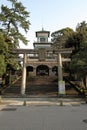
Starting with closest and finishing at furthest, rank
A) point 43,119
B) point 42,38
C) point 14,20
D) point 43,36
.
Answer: point 43,119
point 14,20
point 42,38
point 43,36

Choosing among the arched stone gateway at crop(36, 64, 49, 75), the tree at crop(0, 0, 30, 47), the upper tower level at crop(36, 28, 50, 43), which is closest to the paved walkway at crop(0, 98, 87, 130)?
the tree at crop(0, 0, 30, 47)

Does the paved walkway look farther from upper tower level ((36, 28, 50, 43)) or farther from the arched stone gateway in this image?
upper tower level ((36, 28, 50, 43))

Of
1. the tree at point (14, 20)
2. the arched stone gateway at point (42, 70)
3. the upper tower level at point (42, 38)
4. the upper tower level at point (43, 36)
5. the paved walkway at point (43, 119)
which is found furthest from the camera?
the upper tower level at point (43, 36)

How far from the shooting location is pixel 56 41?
7562cm

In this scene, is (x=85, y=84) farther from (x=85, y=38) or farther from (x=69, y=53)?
(x=85, y=38)

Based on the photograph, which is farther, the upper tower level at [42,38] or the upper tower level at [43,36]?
the upper tower level at [43,36]

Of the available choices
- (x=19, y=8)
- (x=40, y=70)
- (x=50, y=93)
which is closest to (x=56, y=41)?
(x=40, y=70)

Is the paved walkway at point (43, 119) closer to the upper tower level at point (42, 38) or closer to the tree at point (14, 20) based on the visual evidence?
the tree at point (14, 20)

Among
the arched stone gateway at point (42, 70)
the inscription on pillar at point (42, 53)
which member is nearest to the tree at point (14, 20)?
the inscription on pillar at point (42, 53)

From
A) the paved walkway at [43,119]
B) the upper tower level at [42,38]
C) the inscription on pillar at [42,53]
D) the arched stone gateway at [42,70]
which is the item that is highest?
the upper tower level at [42,38]

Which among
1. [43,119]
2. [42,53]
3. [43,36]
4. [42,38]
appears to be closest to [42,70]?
[42,38]

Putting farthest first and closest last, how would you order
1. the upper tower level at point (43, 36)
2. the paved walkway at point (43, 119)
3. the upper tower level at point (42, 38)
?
the upper tower level at point (43, 36)
the upper tower level at point (42, 38)
the paved walkway at point (43, 119)

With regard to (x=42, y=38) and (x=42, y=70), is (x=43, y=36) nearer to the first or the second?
(x=42, y=38)

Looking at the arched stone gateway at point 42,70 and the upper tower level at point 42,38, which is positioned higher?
the upper tower level at point 42,38
